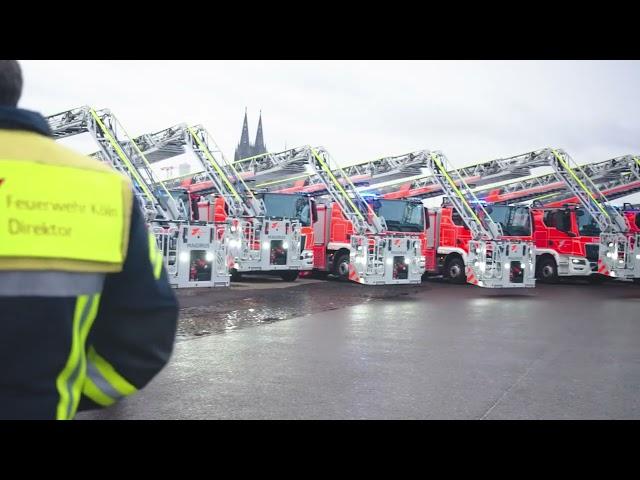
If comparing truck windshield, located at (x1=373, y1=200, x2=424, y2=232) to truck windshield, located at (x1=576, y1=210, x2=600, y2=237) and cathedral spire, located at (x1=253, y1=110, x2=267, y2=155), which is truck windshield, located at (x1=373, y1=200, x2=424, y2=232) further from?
cathedral spire, located at (x1=253, y1=110, x2=267, y2=155)

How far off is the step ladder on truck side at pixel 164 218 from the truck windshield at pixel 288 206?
10.9 feet

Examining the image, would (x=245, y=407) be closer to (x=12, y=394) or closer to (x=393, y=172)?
(x=12, y=394)

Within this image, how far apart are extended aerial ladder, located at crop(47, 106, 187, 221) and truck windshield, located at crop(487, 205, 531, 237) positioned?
10063 millimetres

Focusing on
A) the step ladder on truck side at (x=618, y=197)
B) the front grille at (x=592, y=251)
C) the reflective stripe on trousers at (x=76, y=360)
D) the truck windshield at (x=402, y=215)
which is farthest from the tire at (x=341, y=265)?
the reflective stripe on trousers at (x=76, y=360)

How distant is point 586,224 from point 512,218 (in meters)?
2.69

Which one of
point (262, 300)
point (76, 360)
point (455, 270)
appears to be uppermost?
point (455, 270)

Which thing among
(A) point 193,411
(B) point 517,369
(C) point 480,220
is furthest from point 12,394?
(C) point 480,220

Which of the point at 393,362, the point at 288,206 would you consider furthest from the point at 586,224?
the point at 393,362

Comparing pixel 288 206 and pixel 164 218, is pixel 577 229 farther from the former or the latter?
pixel 164 218

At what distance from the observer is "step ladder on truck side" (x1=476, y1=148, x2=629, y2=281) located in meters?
22.6

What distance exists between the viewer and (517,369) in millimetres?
7898

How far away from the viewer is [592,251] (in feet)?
77.2

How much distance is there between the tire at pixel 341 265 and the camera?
70.3 ft

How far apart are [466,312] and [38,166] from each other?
12692mm
